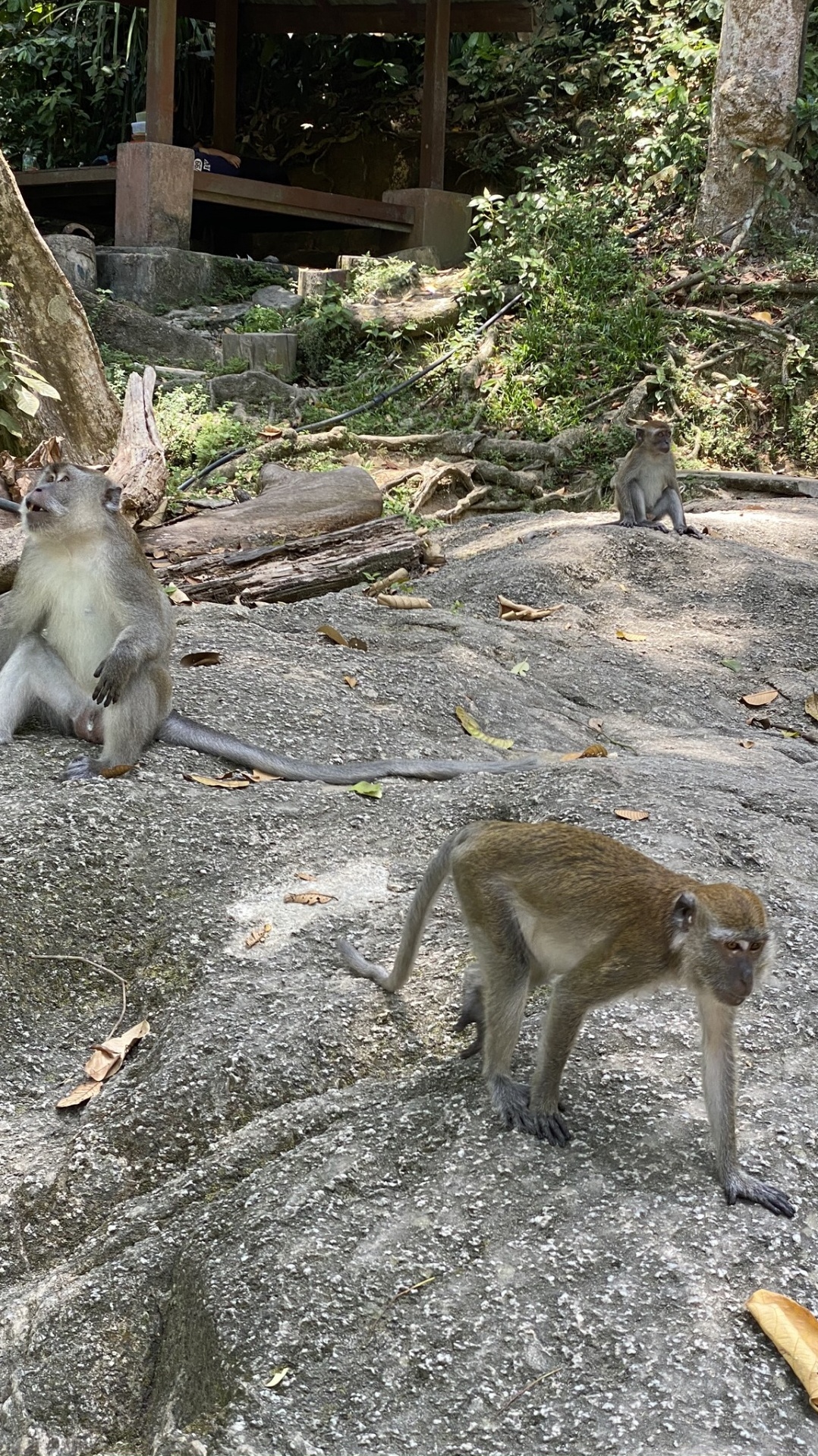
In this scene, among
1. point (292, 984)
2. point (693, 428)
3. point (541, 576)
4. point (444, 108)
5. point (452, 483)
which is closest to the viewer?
point (292, 984)

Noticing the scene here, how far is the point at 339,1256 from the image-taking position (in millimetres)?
2730

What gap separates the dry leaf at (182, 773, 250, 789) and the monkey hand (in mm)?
383

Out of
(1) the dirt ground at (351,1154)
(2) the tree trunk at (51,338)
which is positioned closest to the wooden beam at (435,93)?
(2) the tree trunk at (51,338)

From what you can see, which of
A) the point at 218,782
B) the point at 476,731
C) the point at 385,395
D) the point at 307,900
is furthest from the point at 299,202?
the point at 307,900

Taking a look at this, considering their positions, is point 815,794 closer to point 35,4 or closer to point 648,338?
point 648,338

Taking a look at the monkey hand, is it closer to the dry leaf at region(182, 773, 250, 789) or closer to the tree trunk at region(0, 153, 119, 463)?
the dry leaf at region(182, 773, 250, 789)

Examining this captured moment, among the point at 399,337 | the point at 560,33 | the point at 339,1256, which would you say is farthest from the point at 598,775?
the point at 560,33

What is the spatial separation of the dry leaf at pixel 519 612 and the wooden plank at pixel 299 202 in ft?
28.5

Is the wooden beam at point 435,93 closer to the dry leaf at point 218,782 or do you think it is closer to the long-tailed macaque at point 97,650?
the long-tailed macaque at point 97,650

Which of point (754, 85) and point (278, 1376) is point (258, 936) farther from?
point (754, 85)

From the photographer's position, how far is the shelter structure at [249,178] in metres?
14.0

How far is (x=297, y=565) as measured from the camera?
756 centimetres

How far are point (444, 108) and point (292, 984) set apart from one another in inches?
566

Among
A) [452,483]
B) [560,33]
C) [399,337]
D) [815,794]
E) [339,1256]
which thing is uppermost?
[560,33]
